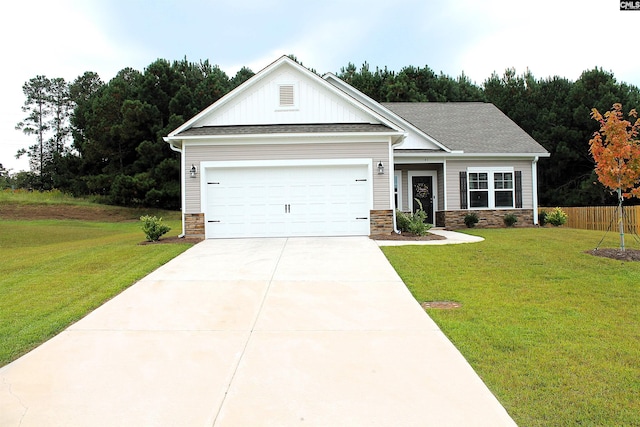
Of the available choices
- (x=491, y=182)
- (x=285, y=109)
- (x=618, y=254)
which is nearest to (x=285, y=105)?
(x=285, y=109)

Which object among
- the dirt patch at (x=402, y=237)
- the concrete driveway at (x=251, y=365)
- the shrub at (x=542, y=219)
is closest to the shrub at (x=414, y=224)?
the dirt patch at (x=402, y=237)

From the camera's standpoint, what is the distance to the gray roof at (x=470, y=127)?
18406 millimetres

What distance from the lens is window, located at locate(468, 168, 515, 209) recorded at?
1827cm

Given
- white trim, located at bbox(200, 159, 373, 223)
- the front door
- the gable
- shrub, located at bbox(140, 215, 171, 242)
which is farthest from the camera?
the front door

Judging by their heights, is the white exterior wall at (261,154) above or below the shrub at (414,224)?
Result: above

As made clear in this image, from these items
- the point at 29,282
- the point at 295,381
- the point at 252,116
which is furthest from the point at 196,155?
the point at 295,381

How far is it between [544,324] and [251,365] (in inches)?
142

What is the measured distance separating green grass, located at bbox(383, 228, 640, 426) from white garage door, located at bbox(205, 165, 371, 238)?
3.26m

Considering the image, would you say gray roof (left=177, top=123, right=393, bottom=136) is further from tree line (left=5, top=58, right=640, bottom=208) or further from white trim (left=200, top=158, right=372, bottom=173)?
tree line (left=5, top=58, right=640, bottom=208)

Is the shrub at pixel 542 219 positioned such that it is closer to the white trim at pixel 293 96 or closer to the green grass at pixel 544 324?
the green grass at pixel 544 324

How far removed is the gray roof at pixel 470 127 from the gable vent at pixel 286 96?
24.4 feet

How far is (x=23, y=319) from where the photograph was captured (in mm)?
5891

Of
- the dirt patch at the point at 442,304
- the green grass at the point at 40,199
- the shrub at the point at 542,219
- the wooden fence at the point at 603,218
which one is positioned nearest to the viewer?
the dirt patch at the point at 442,304

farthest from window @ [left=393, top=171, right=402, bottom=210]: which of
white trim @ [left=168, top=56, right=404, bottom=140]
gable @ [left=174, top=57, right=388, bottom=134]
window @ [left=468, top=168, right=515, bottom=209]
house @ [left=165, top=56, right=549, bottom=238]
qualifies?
white trim @ [left=168, top=56, right=404, bottom=140]
